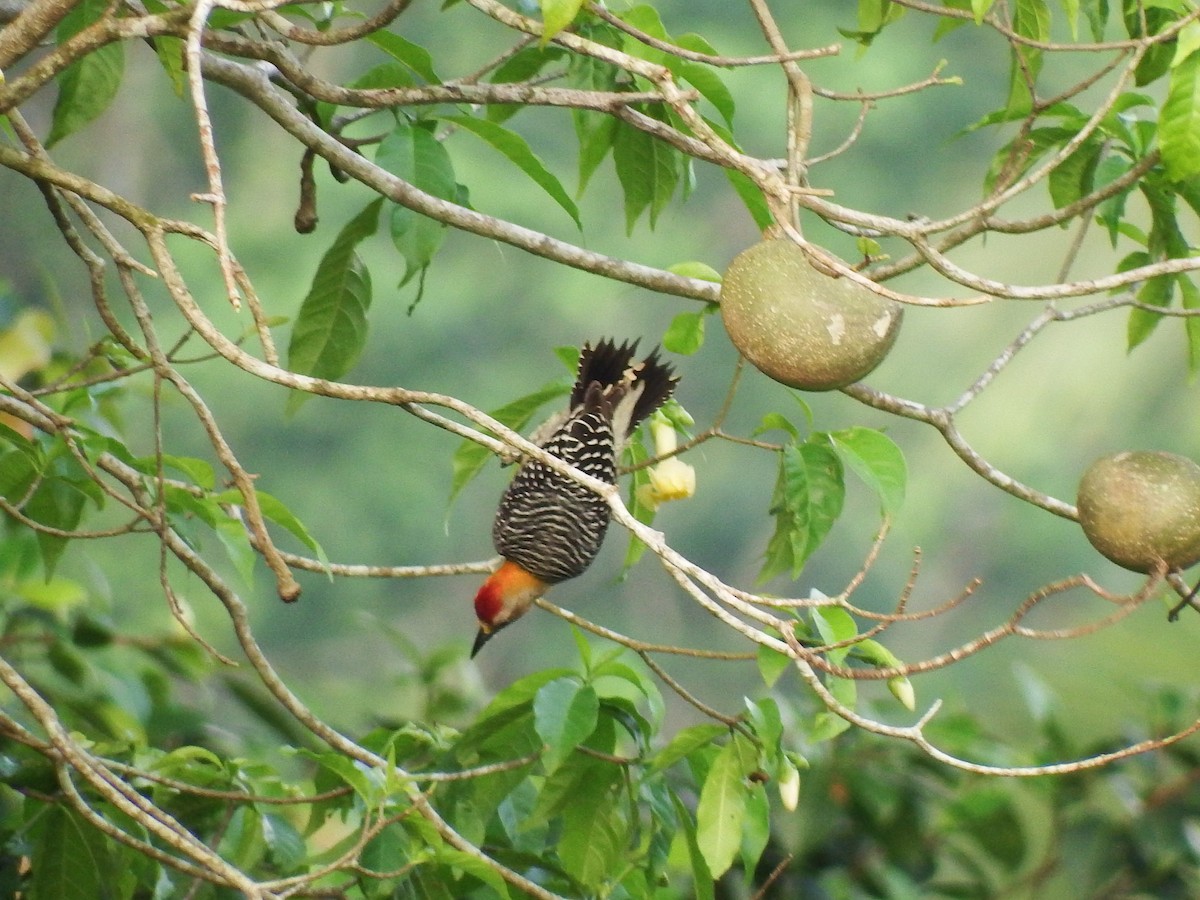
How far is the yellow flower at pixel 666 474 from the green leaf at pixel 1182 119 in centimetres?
53

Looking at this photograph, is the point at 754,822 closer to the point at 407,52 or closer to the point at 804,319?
the point at 804,319

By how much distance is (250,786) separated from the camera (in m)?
1.10

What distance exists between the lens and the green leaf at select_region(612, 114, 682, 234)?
1057 millimetres

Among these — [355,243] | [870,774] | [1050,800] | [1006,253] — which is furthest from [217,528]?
[1006,253]

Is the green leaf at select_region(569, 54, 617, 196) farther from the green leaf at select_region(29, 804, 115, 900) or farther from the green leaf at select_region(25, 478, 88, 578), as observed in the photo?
the green leaf at select_region(29, 804, 115, 900)

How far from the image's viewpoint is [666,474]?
4.12 ft

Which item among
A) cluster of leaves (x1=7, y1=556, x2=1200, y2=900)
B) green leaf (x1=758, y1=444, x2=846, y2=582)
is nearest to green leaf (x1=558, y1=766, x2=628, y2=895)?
cluster of leaves (x1=7, y1=556, x2=1200, y2=900)

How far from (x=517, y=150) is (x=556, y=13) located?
299 mm

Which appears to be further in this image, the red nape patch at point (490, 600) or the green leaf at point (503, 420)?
the red nape patch at point (490, 600)

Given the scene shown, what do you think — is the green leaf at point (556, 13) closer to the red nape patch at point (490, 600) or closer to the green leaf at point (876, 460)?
the green leaf at point (876, 460)

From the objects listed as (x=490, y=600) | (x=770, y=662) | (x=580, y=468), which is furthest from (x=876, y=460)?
(x=490, y=600)

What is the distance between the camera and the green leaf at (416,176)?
0.97 metres

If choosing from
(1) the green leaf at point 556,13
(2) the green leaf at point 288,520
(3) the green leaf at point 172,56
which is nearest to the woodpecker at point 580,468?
(2) the green leaf at point 288,520

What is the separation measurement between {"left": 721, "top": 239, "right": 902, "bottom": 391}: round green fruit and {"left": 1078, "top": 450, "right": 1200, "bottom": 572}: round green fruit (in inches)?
8.5
